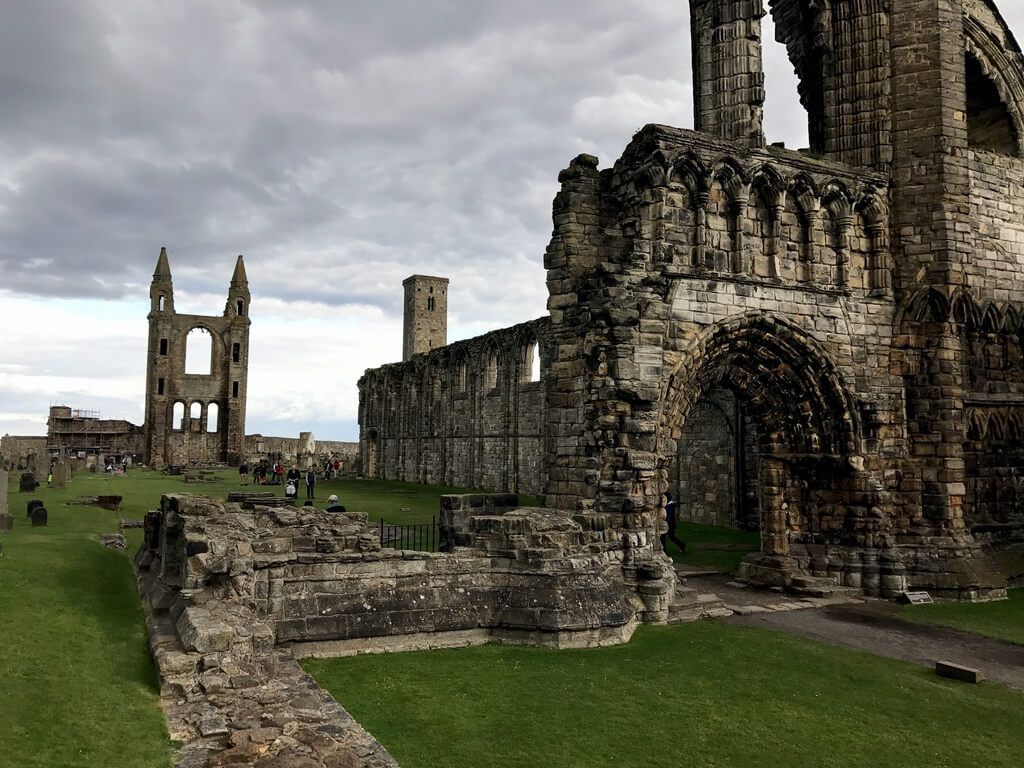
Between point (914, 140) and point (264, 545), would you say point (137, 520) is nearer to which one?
point (264, 545)

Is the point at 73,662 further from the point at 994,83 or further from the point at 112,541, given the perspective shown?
the point at 994,83

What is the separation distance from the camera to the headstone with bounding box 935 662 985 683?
8.28 m

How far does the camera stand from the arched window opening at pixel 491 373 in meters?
36.2

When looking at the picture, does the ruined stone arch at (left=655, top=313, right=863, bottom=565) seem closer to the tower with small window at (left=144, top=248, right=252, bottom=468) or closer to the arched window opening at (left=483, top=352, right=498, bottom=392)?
the arched window opening at (left=483, top=352, right=498, bottom=392)

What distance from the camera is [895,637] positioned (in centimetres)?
1047

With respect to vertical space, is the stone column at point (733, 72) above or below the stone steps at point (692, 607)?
above

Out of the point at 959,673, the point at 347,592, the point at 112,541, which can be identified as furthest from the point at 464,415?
the point at 959,673

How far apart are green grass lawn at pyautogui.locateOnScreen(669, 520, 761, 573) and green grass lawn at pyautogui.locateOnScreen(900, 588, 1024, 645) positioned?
3815mm

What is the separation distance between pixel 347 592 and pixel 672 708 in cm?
380

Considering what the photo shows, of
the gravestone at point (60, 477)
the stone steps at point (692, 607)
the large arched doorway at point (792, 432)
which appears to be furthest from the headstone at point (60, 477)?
the stone steps at point (692, 607)

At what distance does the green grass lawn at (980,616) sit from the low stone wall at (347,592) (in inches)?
162

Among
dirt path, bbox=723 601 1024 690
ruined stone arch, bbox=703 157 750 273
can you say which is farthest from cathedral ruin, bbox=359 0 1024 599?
dirt path, bbox=723 601 1024 690

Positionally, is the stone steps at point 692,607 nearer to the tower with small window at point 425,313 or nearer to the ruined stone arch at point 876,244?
the ruined stone arch at point 876,244

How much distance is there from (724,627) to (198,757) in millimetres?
7434
